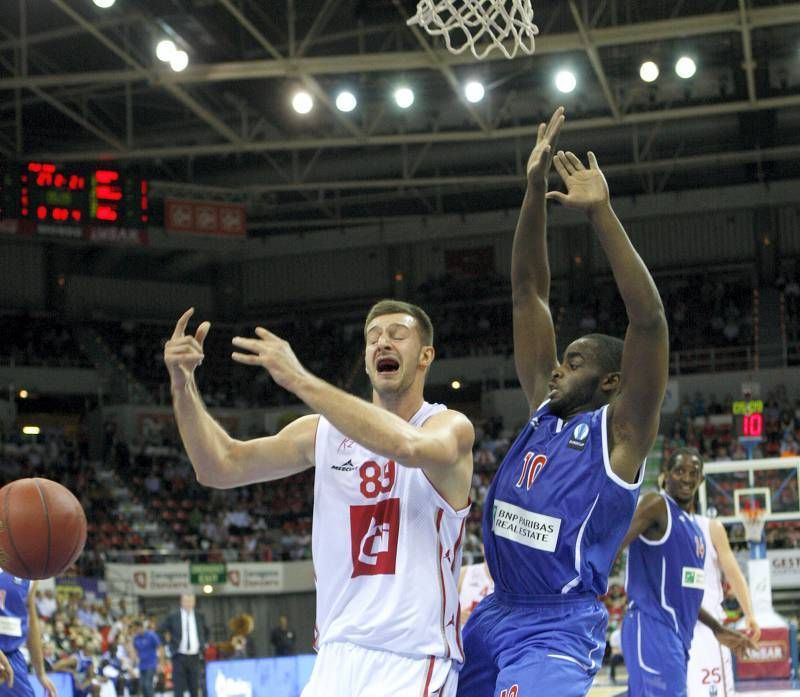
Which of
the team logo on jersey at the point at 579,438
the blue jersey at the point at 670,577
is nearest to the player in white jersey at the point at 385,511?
the team logo on jersey at the point at 579,438

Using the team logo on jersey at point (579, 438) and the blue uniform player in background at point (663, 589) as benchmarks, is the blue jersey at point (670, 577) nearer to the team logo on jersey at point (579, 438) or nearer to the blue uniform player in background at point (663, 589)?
the blue uniform player in background at point (663, 589)

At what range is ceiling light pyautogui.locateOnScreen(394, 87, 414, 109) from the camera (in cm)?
2373

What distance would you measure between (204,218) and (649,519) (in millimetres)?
21181

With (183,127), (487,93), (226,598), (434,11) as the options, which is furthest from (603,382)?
(183,127)

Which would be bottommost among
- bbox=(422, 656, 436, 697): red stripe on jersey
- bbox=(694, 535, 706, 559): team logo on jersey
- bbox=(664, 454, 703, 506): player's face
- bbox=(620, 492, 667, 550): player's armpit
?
bbox=(422, 656, 436, 697): red stripe on jersey

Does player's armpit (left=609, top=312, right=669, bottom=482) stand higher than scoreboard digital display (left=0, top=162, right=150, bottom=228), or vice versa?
scoreboard digital display (left=0, top=162, right=150, bottom=228)

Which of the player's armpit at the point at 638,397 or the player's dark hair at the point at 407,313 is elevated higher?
the player's dark hair at the point at 407,313

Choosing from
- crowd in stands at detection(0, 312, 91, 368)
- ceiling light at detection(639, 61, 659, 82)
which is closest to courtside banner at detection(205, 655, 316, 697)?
ceiling light at detection(639, 61, 659, 82)

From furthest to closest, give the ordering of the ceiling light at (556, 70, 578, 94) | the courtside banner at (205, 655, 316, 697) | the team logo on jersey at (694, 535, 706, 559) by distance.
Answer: the ceiling light at (556, 70, 578, 94) → the courtside banner at (205, 655, 316, 697) → the team logo on jersey at (694, 535, 706, 559)

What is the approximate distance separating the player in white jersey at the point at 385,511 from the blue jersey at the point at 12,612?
401 cm

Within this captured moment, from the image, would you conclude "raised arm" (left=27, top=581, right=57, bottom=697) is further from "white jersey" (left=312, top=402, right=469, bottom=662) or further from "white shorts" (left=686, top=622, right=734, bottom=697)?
"white jersey" (left=312, top=402, right=469, bottom=662)

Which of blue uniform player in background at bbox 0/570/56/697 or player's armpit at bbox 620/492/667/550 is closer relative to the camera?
player's armpit at bbox 620/492/667/550

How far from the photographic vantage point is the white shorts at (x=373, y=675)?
4301 mm

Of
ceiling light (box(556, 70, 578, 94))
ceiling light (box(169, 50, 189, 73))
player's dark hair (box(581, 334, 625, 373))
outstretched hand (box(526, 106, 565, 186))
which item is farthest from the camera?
ceiling light (box(556, 70, 578, 94))
